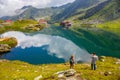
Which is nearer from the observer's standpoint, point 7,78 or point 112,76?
point 112,76

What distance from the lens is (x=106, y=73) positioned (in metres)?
44.3

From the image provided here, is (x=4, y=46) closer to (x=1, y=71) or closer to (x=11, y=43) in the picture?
(x=11, y=43)

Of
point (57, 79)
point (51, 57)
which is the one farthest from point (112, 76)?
point (51, 57)

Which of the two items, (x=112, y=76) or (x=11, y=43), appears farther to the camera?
(x=11, y=43)

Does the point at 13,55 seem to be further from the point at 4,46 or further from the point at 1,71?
the point at 1,71

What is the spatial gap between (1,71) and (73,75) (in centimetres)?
2214

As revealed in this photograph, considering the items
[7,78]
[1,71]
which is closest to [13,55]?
[1,71]

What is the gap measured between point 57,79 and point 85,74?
17.0 ft

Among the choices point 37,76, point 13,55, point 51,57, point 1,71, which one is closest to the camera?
point 37,76

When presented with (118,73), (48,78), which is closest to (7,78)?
(48,78)

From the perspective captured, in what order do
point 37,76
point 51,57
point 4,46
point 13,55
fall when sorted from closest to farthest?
point 37,76 → point 51,57 → point 13,55 → point 4,46

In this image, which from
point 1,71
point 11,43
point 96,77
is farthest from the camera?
point 11,43

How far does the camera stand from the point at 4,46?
13275 centimetres

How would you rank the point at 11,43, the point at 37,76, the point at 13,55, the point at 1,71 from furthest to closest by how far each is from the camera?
the point at 11,43 → the point at 13,55 → the point at 1,71 → the point at 37,76
